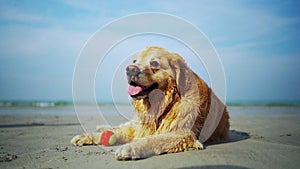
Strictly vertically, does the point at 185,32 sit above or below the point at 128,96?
above

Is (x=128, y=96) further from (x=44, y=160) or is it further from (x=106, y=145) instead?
(x=44, y=160)

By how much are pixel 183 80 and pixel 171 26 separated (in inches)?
31.2

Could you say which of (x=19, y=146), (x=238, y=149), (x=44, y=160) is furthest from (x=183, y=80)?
(x=19, y=146)

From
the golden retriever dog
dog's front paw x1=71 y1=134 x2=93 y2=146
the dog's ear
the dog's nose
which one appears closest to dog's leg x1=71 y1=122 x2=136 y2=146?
dog's front paw x1=71 y1=134 x2=93 y2=146

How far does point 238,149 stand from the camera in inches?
156

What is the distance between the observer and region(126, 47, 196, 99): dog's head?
3824 millimetres

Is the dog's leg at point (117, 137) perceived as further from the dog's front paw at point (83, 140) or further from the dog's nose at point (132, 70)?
the dog's nose at point (132, 70)

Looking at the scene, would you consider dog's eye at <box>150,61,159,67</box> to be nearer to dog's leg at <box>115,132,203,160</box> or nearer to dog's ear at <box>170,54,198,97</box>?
dog's ear at <box>170,54,198,97</box>

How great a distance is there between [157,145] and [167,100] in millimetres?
704

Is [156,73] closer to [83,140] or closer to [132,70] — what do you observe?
[132,70]

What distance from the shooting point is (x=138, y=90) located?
12.8 ft

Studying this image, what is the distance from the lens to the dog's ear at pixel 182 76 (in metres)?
4.07

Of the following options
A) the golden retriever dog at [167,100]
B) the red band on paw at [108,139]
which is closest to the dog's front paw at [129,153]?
the golden retriever dog at [167,100]

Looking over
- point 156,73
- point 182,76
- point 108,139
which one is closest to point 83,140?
point 108,139
